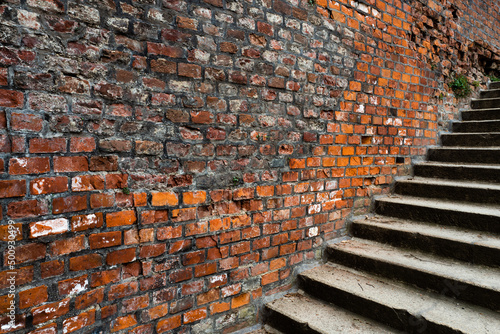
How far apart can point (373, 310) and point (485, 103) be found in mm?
3270

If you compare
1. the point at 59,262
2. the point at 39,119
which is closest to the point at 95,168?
the point at 39,119

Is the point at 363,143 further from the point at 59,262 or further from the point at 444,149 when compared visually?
the point at 59,262

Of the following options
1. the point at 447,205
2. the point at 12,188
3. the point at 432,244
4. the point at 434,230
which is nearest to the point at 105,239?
the point at 12,188

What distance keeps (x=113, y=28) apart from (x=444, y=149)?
311 cm

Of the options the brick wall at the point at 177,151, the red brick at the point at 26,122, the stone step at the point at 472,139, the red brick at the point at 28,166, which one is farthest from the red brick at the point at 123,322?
the stone step at the point at 472,139

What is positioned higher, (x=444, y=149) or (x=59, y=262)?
(x=444, y=149)

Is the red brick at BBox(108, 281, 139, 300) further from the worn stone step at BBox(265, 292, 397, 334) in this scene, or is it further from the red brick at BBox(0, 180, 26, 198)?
the worn stone step at BBox(265, 292, 397, 334)

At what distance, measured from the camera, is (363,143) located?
2600 millimetres

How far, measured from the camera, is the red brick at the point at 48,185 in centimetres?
132

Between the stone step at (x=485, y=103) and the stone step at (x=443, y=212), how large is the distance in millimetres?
1964

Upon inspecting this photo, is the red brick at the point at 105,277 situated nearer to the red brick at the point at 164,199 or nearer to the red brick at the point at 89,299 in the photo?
the red brick at the point at 89,299

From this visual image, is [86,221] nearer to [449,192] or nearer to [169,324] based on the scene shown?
[169,324]

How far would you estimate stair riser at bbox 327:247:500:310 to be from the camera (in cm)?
167

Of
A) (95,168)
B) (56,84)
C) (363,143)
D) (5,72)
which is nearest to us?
(5,72)
